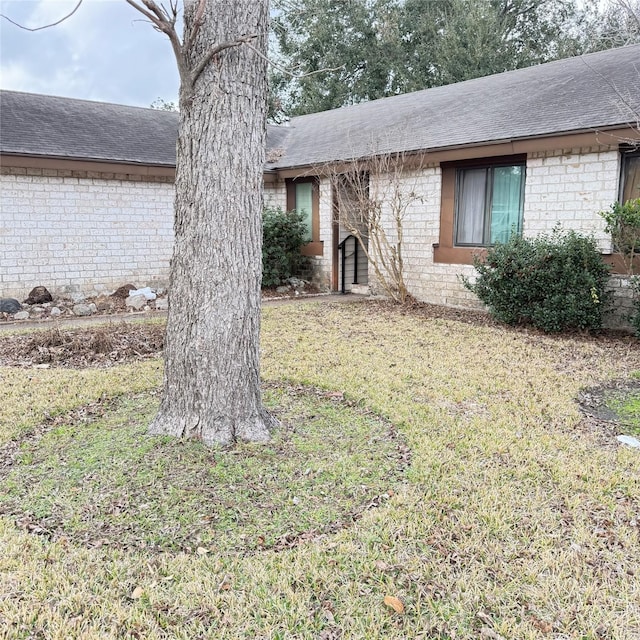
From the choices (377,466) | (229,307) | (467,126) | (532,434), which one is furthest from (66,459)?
(467,126)

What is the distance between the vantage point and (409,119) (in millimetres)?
11531

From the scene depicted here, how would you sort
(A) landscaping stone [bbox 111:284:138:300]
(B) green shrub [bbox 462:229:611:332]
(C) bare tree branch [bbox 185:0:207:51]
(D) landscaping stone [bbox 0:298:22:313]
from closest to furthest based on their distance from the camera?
(C) bare tree branch [bbox 185:0:207:51] → (B) green shrub [bbox 462:229:611:332] → (D) landscaping stone [bbox 0:298:22:313] → (A) landscaping stone [bbox 111:284:138:300]

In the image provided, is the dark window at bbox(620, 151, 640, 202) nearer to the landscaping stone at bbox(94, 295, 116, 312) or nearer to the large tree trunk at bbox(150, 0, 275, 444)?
the large tree trunk at bbox(150, 0, 275, 444)

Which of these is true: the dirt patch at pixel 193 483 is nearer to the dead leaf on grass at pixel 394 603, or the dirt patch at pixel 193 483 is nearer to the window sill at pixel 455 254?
the dead leaf on grass at pixel 394 603

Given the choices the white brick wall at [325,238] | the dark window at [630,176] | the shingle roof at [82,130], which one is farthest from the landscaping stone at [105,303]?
the dark window at [630,176]

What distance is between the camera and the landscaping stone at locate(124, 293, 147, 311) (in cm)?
988

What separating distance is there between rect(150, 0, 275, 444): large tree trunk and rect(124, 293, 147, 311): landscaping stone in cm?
656

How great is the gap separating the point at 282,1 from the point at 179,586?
5.09 m

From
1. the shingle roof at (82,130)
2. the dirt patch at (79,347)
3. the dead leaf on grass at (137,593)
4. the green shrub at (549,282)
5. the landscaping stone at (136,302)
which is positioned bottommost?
the dead leaf on grass at (137,593)

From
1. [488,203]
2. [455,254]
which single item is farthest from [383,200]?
[488,203]

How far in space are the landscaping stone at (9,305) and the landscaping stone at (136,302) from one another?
181 centimetres

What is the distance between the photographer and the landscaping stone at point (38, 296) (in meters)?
9.80

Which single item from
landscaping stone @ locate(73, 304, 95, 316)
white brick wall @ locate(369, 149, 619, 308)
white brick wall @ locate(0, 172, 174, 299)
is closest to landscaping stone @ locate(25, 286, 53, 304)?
white brick wall @ locate(0, 172, 174, 299)

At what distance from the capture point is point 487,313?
9211 millimetres
